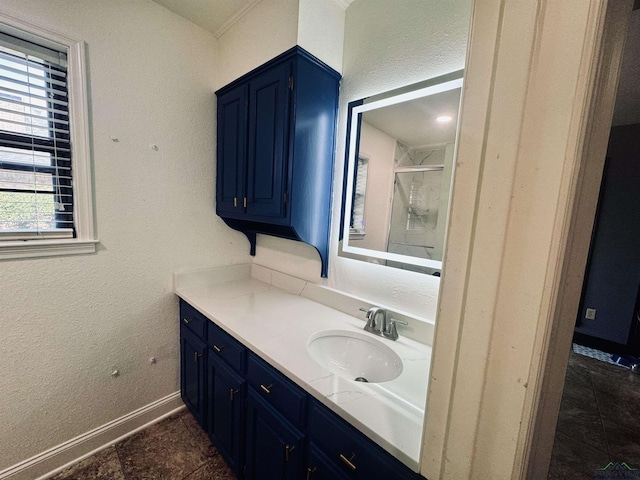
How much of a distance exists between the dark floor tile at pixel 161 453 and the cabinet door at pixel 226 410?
156mm

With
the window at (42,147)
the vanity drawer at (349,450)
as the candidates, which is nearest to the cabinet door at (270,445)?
the vanity drawer at (349,450)

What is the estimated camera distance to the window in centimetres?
118

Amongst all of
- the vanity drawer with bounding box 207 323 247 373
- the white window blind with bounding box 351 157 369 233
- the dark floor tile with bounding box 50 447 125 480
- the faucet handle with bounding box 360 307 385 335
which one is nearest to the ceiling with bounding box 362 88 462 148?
the white window blind with bounding box 351 157 369 233

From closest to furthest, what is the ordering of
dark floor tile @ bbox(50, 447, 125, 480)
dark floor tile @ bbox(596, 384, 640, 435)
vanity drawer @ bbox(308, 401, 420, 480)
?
vanity drawer @ bbox(308, 401, 420, 480), dark floor tile @ bbox(50, 447, 125, 480), dark floor tile @ bbox(596, 384, 640, 435)

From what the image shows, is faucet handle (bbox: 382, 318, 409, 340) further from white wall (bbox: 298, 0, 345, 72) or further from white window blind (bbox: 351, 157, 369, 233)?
white wall (bbox: 298, 0, 345, 72)

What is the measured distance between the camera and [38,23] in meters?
1.18

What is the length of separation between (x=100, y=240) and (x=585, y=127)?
A: 1.88 meters

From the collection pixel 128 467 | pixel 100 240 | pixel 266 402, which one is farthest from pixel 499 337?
pixel 128 467

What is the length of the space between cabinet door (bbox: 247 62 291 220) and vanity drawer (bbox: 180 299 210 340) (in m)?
0.64

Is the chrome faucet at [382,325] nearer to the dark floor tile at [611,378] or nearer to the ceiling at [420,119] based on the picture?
the ceiling at [420,119]

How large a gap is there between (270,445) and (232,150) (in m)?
1.50

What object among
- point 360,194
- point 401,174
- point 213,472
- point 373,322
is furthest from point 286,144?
point 213,472

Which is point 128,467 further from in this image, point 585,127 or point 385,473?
point 585,127

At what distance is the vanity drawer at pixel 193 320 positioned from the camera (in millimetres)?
1466
